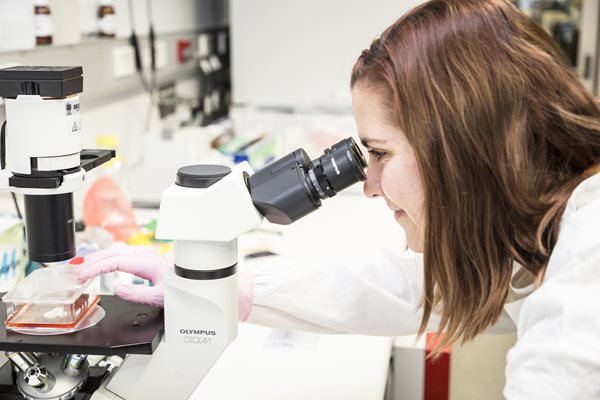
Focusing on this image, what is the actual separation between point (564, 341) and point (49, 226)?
25.1 inches

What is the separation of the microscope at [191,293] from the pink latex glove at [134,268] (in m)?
0.06

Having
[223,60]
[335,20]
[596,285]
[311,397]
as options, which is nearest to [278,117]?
[335,20]

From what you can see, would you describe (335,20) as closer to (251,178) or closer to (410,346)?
(410,346)

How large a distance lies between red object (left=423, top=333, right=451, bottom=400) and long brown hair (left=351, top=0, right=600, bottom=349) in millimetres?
547

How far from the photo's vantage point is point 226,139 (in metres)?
2.64

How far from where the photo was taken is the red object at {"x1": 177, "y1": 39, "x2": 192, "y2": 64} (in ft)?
9.57

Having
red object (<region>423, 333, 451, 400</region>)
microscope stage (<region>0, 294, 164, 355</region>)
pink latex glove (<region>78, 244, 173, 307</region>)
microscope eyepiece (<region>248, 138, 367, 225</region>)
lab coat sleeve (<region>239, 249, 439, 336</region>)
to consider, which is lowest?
red object (<region>423, 333, 451, 400</region>)

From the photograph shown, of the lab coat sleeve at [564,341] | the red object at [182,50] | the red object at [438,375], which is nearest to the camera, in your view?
the lab coat sleeve at [564,341]

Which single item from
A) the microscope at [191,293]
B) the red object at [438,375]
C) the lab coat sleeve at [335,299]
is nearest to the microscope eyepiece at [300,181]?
the microscope at [191,293]

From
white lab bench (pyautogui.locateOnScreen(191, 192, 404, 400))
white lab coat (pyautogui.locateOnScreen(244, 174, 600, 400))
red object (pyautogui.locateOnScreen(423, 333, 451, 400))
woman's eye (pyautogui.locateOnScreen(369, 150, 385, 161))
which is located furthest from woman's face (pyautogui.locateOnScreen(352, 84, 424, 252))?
red object (pyautogui.locateOnScreen(423, 333, 451, 400))

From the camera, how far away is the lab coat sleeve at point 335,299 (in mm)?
1248

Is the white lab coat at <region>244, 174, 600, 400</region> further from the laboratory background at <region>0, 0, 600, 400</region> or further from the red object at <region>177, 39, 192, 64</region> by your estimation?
the red object at <region>177, 39, 192, 64</region>

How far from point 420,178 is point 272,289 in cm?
41

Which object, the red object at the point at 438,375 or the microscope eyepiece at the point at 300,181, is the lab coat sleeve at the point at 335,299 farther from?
the microscope eyepiece at the point at 300,181
